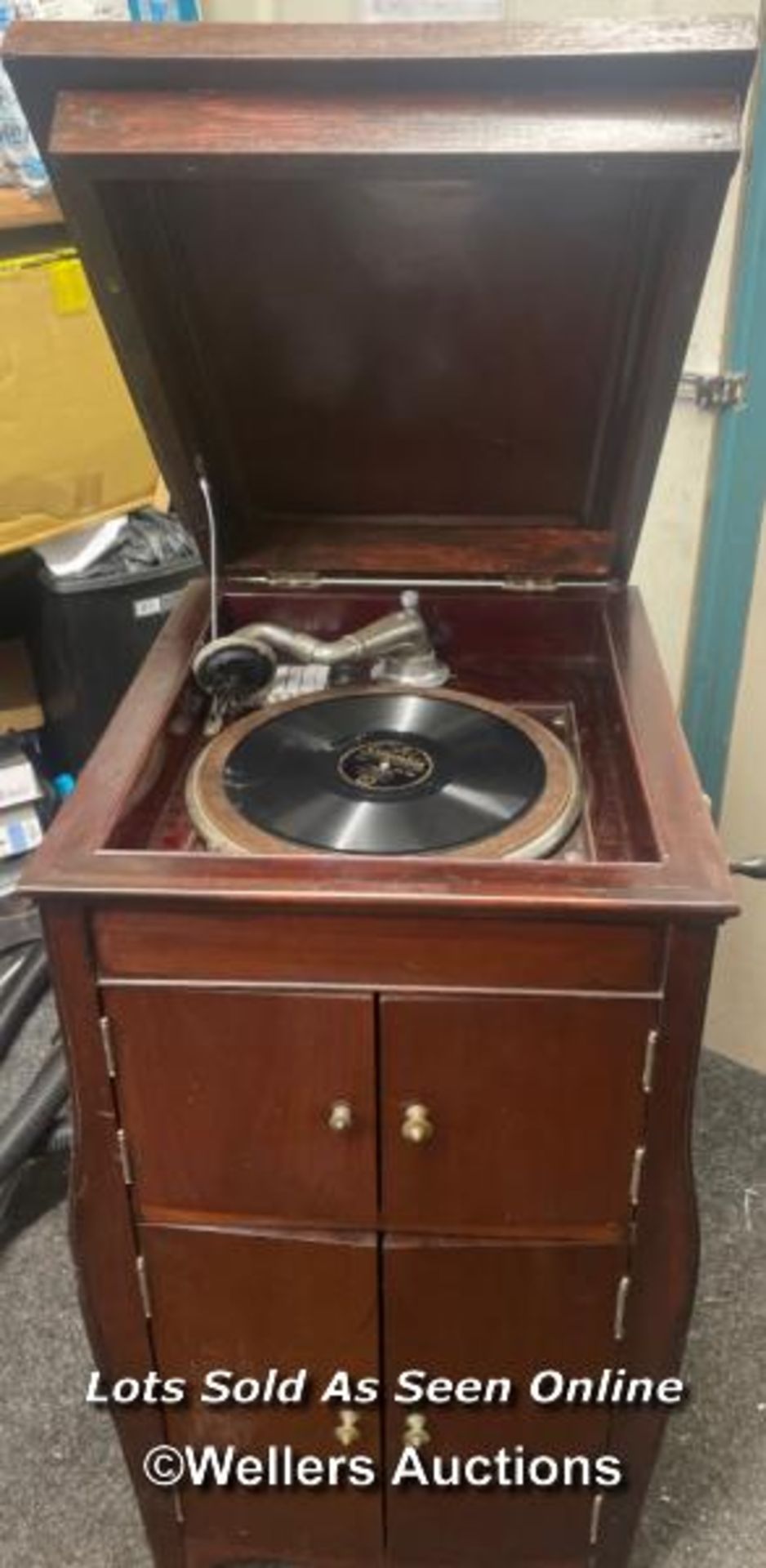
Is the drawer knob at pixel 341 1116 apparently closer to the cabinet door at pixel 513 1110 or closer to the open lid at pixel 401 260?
the cabinet door at pixel 513 1110

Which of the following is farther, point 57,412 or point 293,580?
point 57,412

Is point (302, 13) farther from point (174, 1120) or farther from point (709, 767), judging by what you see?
point (174, 1120)

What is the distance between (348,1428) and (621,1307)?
273 mm

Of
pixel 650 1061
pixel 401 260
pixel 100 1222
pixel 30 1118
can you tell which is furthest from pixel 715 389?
pixel 30 1118

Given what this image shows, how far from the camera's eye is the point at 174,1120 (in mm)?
865

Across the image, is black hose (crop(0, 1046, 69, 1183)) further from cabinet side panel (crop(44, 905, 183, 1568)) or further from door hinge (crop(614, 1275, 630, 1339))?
door hinge (crop(614, 1275, 630, 1339))

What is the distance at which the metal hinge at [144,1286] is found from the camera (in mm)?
940

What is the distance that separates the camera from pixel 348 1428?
101 centimetres

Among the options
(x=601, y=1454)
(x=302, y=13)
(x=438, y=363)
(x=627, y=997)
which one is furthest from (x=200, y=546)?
(x=302, y=13)

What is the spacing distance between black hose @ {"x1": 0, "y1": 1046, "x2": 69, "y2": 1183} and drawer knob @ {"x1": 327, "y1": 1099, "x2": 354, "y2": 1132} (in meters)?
0.72

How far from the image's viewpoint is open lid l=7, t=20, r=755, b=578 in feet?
2.40

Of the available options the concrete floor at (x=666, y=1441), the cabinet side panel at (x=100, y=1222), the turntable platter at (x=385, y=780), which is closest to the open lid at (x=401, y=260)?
the turntable platter at (x=385, y=780)

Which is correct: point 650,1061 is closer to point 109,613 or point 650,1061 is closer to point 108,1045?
point 108,1045

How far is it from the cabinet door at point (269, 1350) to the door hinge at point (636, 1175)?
208 millimetres
